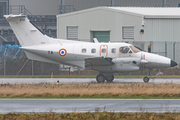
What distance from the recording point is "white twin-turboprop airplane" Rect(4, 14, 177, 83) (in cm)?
2303

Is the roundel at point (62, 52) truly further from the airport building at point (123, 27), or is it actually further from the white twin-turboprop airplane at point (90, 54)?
the airport building at point (123, 27)

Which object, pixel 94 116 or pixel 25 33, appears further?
pixel 25 33

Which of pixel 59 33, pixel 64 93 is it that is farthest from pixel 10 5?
pixel 64 93

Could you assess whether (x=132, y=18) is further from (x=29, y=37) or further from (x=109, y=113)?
(x=109, y=113)

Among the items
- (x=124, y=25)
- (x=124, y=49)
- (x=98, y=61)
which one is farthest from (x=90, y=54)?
(x=124, y=25)

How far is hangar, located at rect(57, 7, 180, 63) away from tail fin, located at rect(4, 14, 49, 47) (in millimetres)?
11384

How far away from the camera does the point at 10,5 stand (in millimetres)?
49062

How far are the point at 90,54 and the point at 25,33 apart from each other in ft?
17.4

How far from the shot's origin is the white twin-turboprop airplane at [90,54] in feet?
75.6

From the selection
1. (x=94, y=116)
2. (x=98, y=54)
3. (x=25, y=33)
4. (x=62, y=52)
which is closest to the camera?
(x=94, y=116)

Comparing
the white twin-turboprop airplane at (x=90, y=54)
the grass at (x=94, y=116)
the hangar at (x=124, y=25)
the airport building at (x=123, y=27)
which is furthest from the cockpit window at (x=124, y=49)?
the grass at (x=94, y=116)

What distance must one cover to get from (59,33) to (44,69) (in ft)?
22.3

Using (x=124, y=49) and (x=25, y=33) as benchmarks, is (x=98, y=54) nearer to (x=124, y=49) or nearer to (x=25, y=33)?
(x=124, y=49)

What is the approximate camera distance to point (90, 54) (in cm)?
2372
